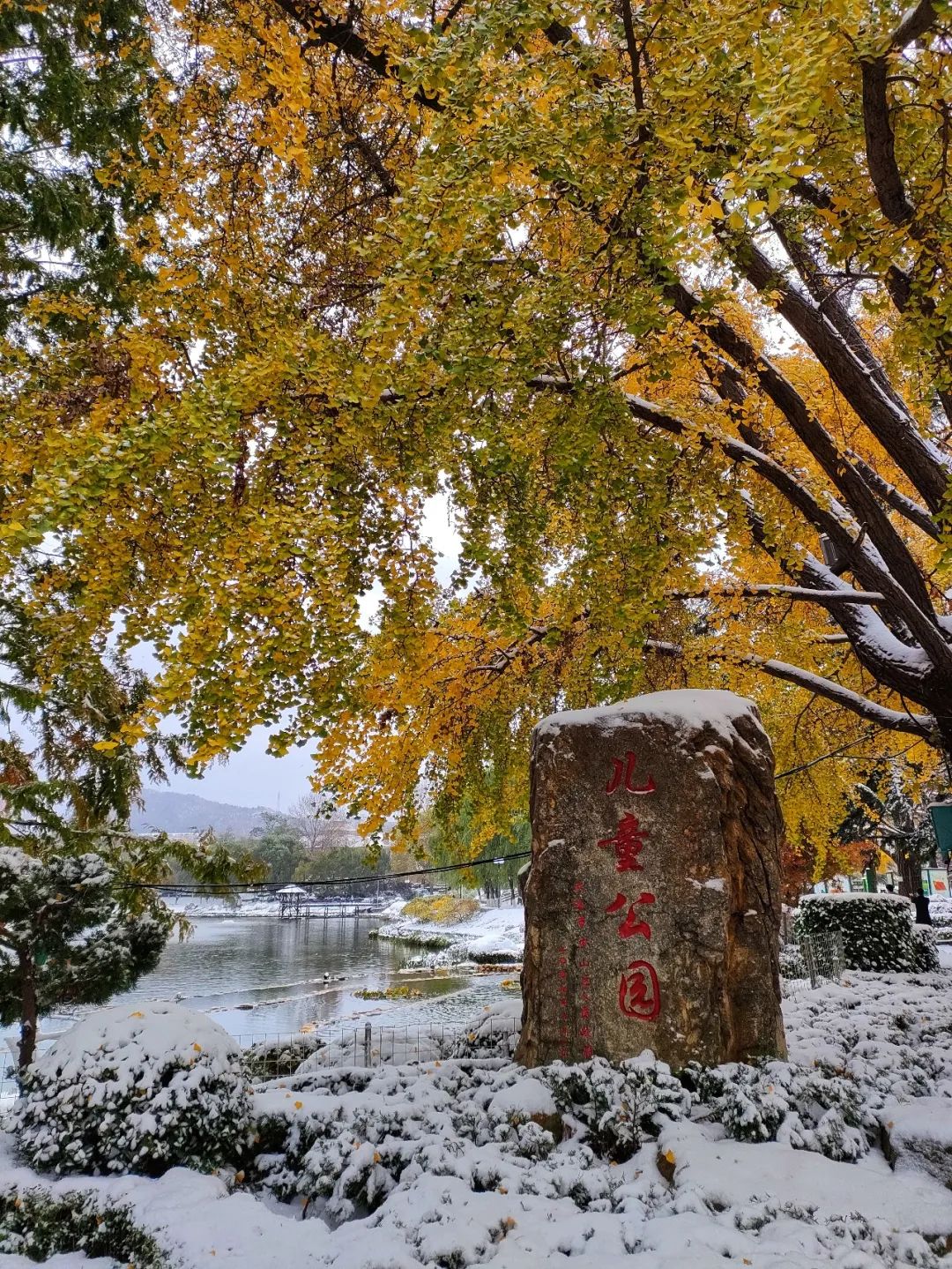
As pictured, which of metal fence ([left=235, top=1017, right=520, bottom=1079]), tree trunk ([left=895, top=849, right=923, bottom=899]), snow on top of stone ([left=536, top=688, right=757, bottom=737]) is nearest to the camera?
snow on top of stone ([left=536, top=688, right=757, bottom=737])

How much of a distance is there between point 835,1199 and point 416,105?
540 centimetres

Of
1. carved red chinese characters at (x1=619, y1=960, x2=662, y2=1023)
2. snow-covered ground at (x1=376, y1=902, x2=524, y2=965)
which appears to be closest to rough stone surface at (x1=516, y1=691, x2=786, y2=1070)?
carved red chinese characters at (x1=619, y1=960, x2=662, y2=1023)

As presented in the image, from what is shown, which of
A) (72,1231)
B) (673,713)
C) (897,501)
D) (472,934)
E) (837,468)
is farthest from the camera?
(472,934)

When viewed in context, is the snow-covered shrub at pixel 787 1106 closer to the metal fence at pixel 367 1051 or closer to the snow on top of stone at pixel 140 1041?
the metal fence at pixel 367 1051

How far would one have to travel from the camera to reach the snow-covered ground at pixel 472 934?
24141mm

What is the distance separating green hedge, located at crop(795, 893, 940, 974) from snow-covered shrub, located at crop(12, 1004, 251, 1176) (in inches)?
333

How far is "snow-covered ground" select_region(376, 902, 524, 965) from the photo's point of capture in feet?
79.2

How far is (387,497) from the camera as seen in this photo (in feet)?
14.2

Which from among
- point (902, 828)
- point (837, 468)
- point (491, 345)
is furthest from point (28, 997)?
point (902, 828)

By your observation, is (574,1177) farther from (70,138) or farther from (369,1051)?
(70,138)

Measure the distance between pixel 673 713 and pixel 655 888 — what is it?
42.0 inches

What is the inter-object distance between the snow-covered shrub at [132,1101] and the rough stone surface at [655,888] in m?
1.81

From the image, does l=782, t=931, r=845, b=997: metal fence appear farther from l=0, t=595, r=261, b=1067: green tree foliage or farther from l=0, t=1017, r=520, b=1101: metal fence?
l=0, t=595, r=261, b=1067: green tree foliage

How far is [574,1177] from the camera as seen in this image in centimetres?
322
